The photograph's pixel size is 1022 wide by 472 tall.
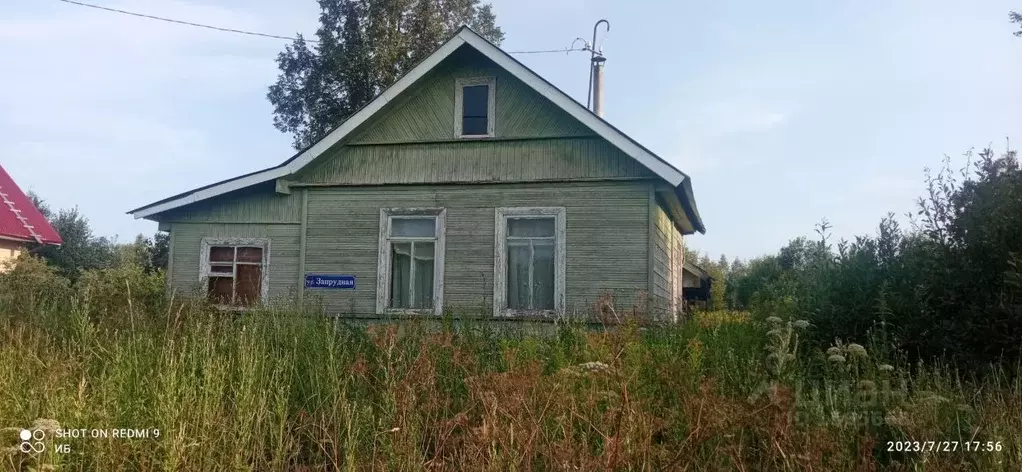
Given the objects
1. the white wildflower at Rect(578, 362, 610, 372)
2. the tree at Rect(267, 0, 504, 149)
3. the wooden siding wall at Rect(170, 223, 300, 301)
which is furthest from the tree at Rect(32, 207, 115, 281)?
the white wildflower at Rect(578, 362, 610, 372)

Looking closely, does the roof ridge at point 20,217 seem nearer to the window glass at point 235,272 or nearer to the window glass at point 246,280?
the window glass at point 235,272

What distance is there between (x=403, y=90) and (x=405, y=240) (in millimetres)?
2394

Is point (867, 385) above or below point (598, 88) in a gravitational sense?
below

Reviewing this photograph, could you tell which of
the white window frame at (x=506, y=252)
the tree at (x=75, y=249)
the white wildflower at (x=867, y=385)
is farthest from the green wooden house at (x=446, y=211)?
the tree at (x=75, y=249)

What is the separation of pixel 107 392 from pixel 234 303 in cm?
718

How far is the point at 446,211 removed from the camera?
11180mm

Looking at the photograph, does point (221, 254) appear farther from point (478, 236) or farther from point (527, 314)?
point (527, 314)

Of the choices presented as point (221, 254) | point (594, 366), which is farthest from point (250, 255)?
point (594, 366)

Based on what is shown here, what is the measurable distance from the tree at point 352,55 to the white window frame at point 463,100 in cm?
1384

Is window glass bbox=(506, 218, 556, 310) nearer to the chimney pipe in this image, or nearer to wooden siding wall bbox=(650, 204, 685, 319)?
wooden siding wall bbox=(650, 204, 685, 319)

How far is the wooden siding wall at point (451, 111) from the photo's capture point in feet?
36.0

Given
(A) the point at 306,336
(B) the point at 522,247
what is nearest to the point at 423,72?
(B) the point at 522,247

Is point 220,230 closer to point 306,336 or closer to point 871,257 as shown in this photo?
point 306,336

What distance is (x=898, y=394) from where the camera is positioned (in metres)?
4.48
